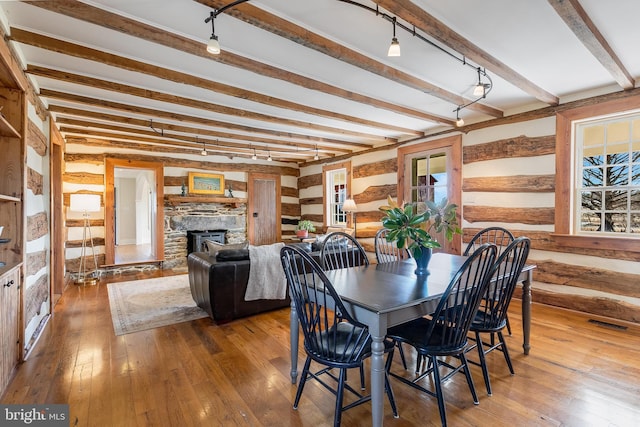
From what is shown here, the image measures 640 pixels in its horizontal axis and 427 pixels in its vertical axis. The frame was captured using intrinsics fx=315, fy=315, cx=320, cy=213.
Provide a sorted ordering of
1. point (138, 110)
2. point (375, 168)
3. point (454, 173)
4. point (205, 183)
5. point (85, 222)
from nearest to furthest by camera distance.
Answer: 1. point (138, 110)
2. point (454, 173)
3. point (85, 222)
4. point (375, 168)
5. point (205, 183)

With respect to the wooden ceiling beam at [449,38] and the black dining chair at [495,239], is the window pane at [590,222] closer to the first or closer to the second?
the black dining chair at [495,239]

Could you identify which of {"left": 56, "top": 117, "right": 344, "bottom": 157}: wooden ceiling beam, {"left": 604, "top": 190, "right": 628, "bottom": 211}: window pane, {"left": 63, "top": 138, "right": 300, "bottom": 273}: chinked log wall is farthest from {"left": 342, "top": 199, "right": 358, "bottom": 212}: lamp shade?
{"left": 604, "top": 190, "right": 628, "bottom": 211}: window pane

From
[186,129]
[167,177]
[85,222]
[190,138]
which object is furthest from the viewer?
[167,177]

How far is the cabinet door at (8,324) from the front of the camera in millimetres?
2117

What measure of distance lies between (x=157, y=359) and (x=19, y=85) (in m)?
2.46

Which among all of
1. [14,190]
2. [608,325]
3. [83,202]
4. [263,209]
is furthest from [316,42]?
[263,209]

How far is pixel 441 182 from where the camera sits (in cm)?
517

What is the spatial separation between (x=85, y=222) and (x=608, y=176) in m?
7.57

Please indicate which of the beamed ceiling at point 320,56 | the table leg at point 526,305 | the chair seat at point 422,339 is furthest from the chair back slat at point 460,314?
the beamed ceiling at point 320,56

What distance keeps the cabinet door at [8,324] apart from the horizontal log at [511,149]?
5139 mm

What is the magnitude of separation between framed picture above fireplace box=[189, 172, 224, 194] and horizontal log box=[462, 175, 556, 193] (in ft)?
17.1

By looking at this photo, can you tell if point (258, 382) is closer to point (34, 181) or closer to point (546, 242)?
point (34, 181)

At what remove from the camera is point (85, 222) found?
5426 millimetres

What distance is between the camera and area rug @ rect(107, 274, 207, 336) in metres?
3.46
